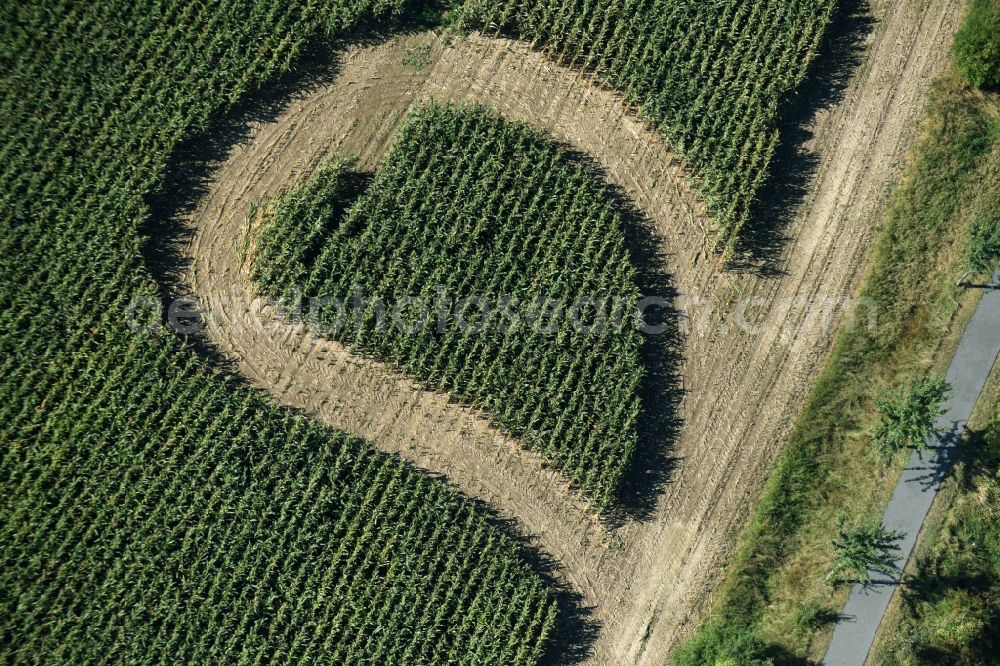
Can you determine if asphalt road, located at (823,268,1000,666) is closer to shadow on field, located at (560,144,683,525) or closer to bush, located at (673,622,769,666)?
bush, located at (673,622,769,666)

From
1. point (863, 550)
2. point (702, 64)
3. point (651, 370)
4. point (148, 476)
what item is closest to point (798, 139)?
point (702, 64)

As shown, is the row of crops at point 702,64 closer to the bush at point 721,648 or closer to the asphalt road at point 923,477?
the asphalt road at point 923,477

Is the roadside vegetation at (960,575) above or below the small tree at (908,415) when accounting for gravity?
below

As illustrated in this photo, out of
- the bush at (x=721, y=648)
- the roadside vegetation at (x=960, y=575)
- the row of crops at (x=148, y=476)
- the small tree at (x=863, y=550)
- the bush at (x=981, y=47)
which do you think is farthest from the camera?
the bush at (x=981, y=47)

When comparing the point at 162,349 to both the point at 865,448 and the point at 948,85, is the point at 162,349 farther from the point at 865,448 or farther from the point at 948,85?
the point at 948,85

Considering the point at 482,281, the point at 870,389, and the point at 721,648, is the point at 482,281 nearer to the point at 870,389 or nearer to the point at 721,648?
the point at 870,389

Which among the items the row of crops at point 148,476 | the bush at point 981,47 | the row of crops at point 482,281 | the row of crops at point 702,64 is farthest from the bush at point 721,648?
the bush at point 981,47
